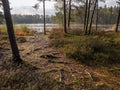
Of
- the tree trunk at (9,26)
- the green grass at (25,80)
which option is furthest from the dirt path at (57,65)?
the tree trunk at (9,26)

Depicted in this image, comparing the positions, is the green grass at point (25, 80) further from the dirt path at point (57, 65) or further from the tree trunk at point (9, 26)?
the tree trunk at point (9, 26)

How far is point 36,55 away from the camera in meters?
10.7

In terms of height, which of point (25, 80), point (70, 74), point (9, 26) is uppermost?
point (9, 26)

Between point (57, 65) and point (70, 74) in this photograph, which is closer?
point (70, 74)

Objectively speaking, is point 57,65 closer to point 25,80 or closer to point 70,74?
point 70,74

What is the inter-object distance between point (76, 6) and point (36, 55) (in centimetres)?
1746

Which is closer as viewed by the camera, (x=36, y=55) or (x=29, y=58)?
(x=29, y=58)

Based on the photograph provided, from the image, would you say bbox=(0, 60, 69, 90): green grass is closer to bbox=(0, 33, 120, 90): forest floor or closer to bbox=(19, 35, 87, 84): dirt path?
bbox=(0, 33, 120, 90): forest floor

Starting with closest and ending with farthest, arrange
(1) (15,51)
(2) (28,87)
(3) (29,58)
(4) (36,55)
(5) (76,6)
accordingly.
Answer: (2) (28,87) → (1) (15,51) → (3) (29,58) → (4) (36,55) → (5) (76,6)

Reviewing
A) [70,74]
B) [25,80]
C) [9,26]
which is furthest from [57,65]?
[9,26]

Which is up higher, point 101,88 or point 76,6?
point 76,6

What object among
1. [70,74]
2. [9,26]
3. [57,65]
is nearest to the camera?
[70,74]

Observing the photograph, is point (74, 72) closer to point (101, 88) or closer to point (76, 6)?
point (101, 88)

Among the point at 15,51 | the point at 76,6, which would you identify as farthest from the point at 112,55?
the point at 76,6
